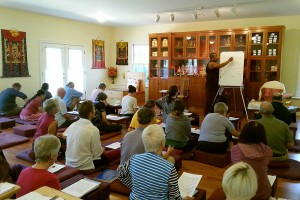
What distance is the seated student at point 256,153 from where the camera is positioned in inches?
89.7

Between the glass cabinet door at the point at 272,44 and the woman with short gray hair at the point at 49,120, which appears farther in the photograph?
the glass cabinet door at the point at 272,44

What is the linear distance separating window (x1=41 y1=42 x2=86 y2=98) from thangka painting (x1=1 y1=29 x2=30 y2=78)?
0.60 meters

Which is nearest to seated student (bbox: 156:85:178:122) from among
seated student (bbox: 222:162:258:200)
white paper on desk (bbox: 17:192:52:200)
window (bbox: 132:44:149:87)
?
seated student (bbox: 222:162:258:200)

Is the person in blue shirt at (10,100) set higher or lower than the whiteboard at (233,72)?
lower

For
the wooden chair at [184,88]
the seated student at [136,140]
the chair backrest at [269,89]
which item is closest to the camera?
the seated student at [136,140]

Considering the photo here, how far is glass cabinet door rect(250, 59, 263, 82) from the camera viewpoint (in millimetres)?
7762

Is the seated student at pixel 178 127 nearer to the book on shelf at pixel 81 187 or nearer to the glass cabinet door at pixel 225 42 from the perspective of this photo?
the book on shelf at pixel 81 187

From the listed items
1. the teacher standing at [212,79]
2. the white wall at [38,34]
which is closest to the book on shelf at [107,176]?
the teacher standing at [212,79]

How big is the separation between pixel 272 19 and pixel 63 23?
633 centimetres

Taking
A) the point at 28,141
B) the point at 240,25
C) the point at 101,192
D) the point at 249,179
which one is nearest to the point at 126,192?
the point at 101,192

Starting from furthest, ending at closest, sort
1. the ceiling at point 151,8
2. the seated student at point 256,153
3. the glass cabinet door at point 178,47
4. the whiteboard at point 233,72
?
the glass cabinet door at point 178,47 < the whiteboard at point 233,72 < the ceiling at point 151,8 < the seated student at point 256,153

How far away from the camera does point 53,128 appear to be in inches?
146

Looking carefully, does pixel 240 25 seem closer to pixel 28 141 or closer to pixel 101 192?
pixel 28 141

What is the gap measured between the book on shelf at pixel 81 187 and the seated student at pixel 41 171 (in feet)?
1.49
